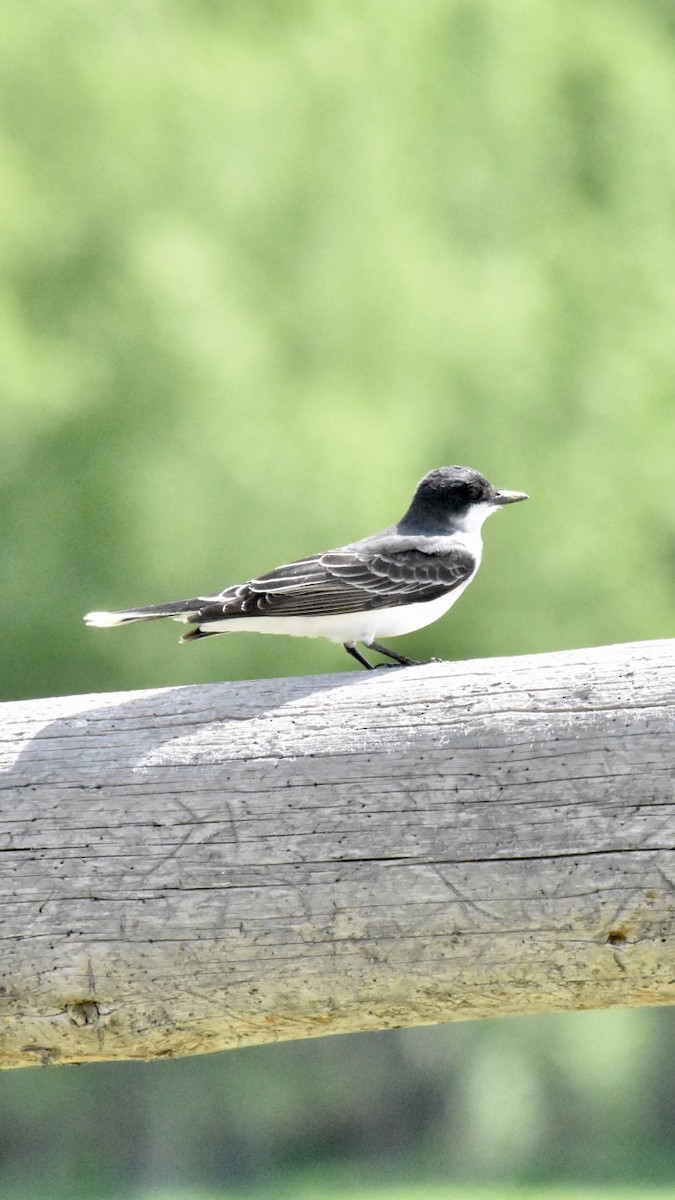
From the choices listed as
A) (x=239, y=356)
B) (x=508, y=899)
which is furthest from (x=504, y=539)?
(x=508, y=899)

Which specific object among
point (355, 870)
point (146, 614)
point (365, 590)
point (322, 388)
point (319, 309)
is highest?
point (319, 309)

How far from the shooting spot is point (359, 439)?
632cm

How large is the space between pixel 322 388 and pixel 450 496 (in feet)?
9.26

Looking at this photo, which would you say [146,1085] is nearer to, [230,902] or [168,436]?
[168,436]

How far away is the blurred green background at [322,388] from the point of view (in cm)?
621

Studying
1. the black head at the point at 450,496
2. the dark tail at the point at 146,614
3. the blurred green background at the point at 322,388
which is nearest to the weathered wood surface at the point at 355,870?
the dark tail at the point at 146,614

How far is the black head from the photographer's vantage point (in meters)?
3.72

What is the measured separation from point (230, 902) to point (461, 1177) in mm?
Result: 5144

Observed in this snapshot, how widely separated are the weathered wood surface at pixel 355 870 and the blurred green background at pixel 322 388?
4025 mm

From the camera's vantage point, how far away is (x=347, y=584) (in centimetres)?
325

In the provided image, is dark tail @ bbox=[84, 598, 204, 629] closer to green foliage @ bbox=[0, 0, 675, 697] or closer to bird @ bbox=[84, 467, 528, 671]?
bird @ bbox=[84, 467, 528, 671]

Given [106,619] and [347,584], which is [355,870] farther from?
[347,584]

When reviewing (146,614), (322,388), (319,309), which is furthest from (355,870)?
(319,309)

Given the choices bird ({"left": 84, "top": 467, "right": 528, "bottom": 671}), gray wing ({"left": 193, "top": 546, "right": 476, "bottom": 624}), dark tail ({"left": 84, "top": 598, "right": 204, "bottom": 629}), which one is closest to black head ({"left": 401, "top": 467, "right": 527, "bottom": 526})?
bird ({"left": 84, "top": 467, "right": 528, "bottom": 671})
